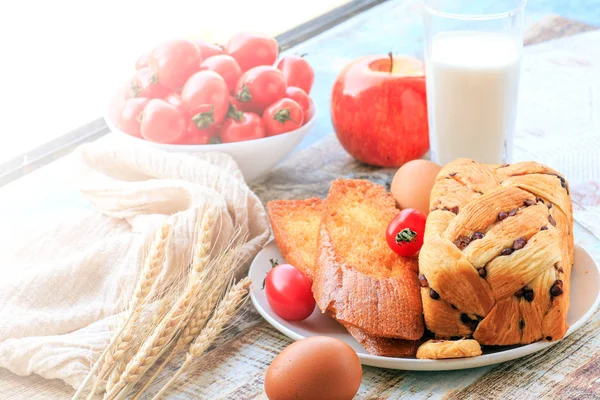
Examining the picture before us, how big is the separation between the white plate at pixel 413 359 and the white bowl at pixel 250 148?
334mm

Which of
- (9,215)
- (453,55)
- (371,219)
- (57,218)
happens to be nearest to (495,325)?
(371,219)

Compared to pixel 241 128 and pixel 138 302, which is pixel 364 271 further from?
pixel 241 128

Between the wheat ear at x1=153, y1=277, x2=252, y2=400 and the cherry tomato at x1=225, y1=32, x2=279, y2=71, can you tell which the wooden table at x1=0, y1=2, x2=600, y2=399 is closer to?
the wheat ear at x1=153, y1=277, x2=252, y2=400

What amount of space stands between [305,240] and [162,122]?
47cm

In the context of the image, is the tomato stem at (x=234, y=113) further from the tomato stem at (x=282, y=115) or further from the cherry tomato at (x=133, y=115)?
the cherry tomato at (x=133, y=115)

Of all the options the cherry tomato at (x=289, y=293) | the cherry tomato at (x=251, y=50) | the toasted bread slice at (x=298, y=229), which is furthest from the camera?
the cherry tomato at (x=251, y=50)

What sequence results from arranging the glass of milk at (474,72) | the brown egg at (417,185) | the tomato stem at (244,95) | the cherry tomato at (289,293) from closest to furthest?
the cherry tomato at (289,293)
the brown egg at (417,185)
the glass of milk at (474,72)
the tomato stem at (244,95)

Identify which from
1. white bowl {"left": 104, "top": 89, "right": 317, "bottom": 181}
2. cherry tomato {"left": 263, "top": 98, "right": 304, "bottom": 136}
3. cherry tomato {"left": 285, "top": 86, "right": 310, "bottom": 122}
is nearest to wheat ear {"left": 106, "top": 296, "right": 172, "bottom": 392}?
A: white bowl {"left": 104, "top": 89, "right": 317, "bottom": 181}

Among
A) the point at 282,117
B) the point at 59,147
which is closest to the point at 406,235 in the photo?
the point at 282,117

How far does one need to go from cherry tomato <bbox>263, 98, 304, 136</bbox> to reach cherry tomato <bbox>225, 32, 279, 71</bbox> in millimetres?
171

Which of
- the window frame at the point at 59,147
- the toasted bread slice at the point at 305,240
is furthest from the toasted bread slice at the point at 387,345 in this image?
the window frame at the point at 59,147

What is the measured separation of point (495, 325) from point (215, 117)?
34.2 inches

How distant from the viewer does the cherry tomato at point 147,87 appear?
6.17 feet

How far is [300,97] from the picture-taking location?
1.97 meters
